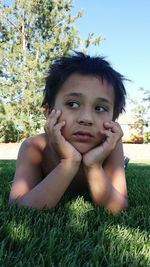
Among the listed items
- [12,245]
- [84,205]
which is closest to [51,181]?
[84,205]

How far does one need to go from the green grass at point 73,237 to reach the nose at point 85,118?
20.7 inches

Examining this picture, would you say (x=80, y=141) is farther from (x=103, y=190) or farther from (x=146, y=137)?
(x=146, y=137)

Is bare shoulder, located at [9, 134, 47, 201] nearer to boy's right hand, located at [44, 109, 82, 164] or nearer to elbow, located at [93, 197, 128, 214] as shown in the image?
boy's right hand, located at [44, 109, 82, 164]

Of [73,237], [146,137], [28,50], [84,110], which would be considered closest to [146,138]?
[146,137]

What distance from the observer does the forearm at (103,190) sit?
7.36ft

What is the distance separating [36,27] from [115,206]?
25019 millimetres

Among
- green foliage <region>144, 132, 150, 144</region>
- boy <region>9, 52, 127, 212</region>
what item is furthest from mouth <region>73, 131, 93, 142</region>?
green foliage <region>144, 132, 150, 144</region>

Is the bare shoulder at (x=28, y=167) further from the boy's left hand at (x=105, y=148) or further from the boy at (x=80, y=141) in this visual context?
the boy's left hand at (x=105, y=148)

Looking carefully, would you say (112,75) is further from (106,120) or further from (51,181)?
(51,181)

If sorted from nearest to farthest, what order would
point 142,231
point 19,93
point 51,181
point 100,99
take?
point 142,231, point 51,181, point 100,99, point 19,93

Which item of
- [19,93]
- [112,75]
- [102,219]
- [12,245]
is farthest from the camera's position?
[19,93]

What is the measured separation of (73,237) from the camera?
1593mm

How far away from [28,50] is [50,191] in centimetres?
2474

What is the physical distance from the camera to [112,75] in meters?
2.59
